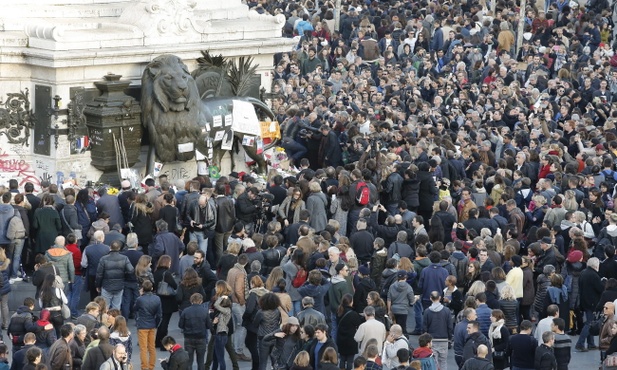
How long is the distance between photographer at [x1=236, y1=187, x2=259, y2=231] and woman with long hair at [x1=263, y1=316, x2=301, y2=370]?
16.7 feet

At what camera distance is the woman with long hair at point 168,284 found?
77.7 feet

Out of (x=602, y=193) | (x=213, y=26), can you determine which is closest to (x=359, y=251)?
(x=602, y=193)

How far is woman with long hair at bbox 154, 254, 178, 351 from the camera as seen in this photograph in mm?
23688

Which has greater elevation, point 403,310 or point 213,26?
point 213,26

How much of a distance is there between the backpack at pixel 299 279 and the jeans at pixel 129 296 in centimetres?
209

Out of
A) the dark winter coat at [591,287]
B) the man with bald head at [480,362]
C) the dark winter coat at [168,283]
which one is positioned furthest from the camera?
the dark winter coat at [591,287]

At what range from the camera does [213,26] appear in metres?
31.4

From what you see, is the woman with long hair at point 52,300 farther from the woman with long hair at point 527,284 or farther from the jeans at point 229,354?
the woman with long hair at point 527,284

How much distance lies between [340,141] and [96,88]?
213 inches

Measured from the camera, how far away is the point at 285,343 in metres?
22.0

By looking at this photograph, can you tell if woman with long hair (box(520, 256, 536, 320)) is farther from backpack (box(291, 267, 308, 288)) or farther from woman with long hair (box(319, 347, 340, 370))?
woman with long hair (box(319, 347, 340, 370))

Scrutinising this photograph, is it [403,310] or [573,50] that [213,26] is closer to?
[403,310]

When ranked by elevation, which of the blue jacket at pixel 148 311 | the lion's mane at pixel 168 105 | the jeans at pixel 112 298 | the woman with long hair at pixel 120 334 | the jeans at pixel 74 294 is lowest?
the jeans at pixel 74 294

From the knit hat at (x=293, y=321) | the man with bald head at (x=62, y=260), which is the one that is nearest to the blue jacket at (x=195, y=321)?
the knit hat at (x=293, y=321)
